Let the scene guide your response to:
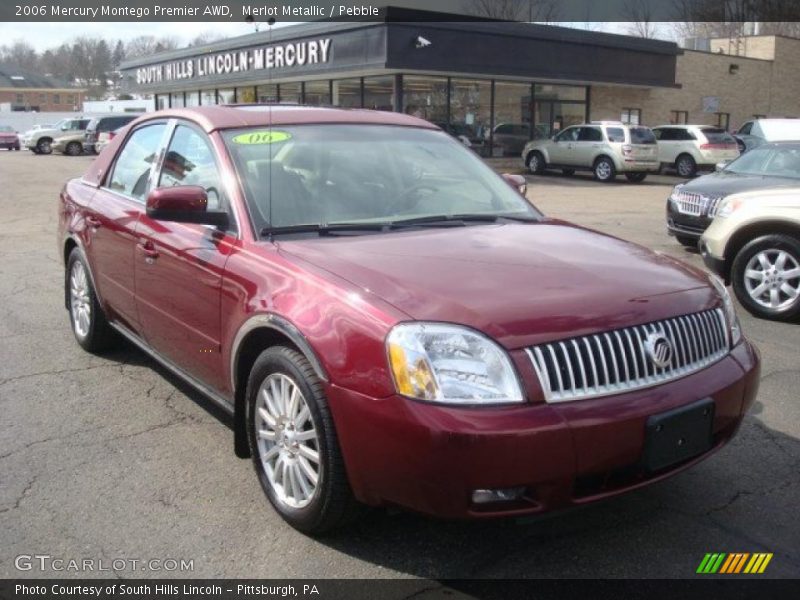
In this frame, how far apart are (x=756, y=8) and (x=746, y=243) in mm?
34242

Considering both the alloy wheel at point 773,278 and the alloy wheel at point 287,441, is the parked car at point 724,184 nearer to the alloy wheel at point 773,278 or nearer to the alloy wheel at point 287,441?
the alloy wheel at point 773,278

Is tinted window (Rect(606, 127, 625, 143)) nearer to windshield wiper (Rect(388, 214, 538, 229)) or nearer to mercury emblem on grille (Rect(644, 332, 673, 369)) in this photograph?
windshield wiper (Rect(388, 214, 538, 229))

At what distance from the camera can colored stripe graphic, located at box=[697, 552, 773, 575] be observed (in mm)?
2822

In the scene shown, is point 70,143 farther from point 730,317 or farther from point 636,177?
point 730,317

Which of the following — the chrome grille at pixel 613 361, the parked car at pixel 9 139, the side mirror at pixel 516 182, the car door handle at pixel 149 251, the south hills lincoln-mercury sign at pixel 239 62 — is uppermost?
the south hills lincoln-mercury sign at pixel 239 62

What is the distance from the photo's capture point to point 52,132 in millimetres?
36906

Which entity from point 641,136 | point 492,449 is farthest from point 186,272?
point 641,136

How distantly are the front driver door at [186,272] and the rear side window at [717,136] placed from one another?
23876 mm

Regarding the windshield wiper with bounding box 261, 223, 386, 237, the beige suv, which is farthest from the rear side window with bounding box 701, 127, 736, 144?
the windshield wiper with bounding box 261, 223, 386, 237

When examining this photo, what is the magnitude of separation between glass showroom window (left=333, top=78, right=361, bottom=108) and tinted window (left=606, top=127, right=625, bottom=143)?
8596 mm

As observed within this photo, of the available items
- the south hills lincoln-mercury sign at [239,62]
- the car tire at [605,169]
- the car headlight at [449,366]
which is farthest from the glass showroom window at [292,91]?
the car headlight at [449,366]

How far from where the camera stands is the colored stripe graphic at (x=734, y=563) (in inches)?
111

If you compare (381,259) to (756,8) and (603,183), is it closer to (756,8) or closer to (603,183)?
(603,183)

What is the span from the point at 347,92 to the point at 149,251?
978 inches
